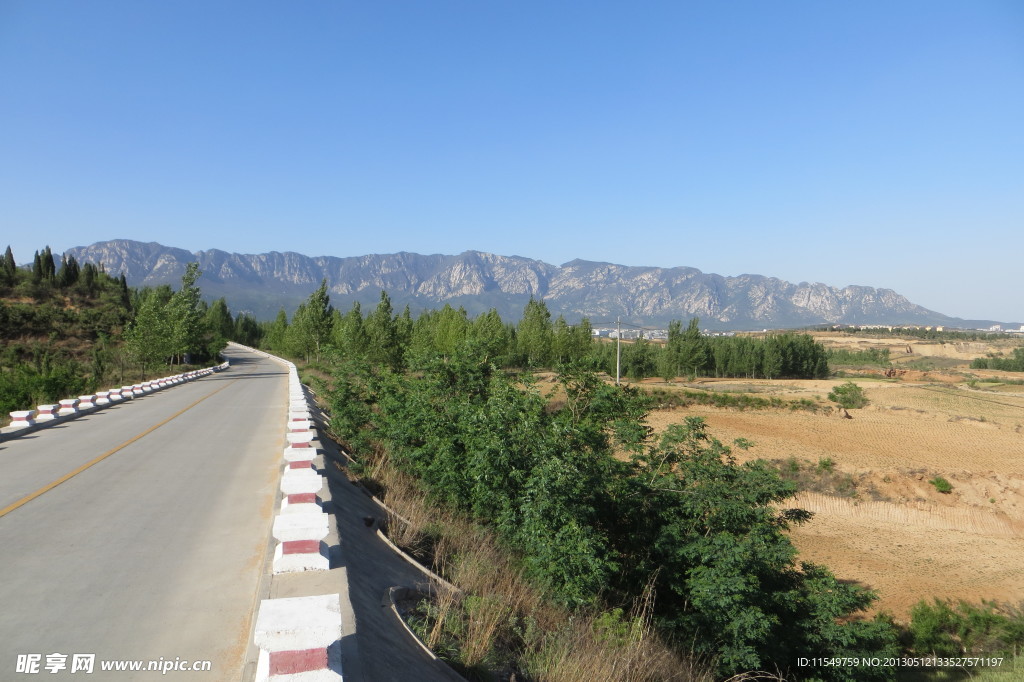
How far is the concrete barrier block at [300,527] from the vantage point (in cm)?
518

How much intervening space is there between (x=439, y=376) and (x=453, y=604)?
26.5ft

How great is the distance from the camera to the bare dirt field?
20.3 meters

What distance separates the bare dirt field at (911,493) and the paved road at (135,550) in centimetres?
1930

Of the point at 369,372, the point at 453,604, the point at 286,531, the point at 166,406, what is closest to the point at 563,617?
the point at 453,604

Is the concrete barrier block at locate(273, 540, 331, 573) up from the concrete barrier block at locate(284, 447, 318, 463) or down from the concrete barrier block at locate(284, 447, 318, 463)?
down

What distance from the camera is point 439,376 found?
14312 millimetres

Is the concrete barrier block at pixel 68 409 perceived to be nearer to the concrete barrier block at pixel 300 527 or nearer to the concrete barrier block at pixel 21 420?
the concrete barrier block at pixel 21 420

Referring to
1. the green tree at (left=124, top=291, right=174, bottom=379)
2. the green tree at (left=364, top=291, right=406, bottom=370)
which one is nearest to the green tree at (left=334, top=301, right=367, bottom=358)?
the green tree at (left=364, top=291, right=406, bottom=370)

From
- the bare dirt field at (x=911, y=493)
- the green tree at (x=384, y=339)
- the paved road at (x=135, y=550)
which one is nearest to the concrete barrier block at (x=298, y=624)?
the paved road at (x=135, y=550)

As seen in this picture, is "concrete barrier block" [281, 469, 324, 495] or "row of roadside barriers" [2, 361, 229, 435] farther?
"row of roadside barriers" [2, 361, 229, 435]

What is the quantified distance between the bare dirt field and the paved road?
19303 millimetres

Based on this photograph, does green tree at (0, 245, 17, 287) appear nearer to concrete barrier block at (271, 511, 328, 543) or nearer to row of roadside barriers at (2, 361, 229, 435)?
row of roadside barriers at (2, 361, 229, 435)

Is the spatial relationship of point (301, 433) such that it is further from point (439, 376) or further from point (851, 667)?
point (851, 667)

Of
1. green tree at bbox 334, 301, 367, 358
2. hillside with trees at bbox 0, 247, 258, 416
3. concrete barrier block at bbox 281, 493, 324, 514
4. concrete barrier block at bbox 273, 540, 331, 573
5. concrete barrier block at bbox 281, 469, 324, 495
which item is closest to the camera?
concrete barrier block at bbox 273, 540, 331, 573
